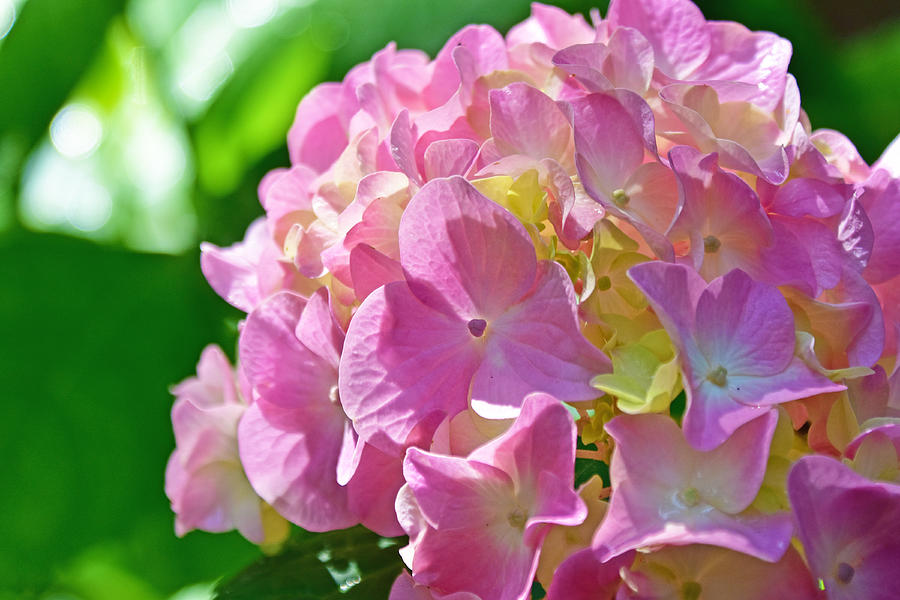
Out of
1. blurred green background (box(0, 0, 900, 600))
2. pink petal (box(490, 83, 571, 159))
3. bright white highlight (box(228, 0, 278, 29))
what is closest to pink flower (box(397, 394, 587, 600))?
pink petal (box(490, 83, 571, 159))

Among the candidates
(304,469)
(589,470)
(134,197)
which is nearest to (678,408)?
(589,470)

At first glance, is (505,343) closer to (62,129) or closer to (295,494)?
(295,494)

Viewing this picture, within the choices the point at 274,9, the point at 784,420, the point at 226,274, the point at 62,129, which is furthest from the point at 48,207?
the point at 784,420

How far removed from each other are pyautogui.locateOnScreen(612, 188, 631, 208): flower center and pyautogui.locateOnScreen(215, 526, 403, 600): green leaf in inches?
7.8

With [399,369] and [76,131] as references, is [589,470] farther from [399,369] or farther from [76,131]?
[76,131]

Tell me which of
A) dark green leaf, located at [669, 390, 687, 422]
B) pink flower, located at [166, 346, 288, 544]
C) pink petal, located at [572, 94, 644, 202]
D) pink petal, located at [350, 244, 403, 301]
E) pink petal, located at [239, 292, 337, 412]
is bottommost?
pink flower, located at [166, 346, 288, 544]

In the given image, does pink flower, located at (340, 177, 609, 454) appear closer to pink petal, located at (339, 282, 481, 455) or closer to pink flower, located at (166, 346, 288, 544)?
pink petal, located at (339, 282, 481, 455)

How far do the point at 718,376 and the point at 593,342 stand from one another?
0.05 meters

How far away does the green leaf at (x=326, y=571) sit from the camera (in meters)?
0.39

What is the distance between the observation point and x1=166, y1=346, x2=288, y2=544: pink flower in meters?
0.42

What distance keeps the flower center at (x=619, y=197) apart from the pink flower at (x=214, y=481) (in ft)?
0.69

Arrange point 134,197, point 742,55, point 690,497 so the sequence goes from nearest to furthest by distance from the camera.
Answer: point 690,497
point 742,55
point 134,197

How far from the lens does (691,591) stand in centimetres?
28

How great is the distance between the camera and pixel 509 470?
288 millimetres
